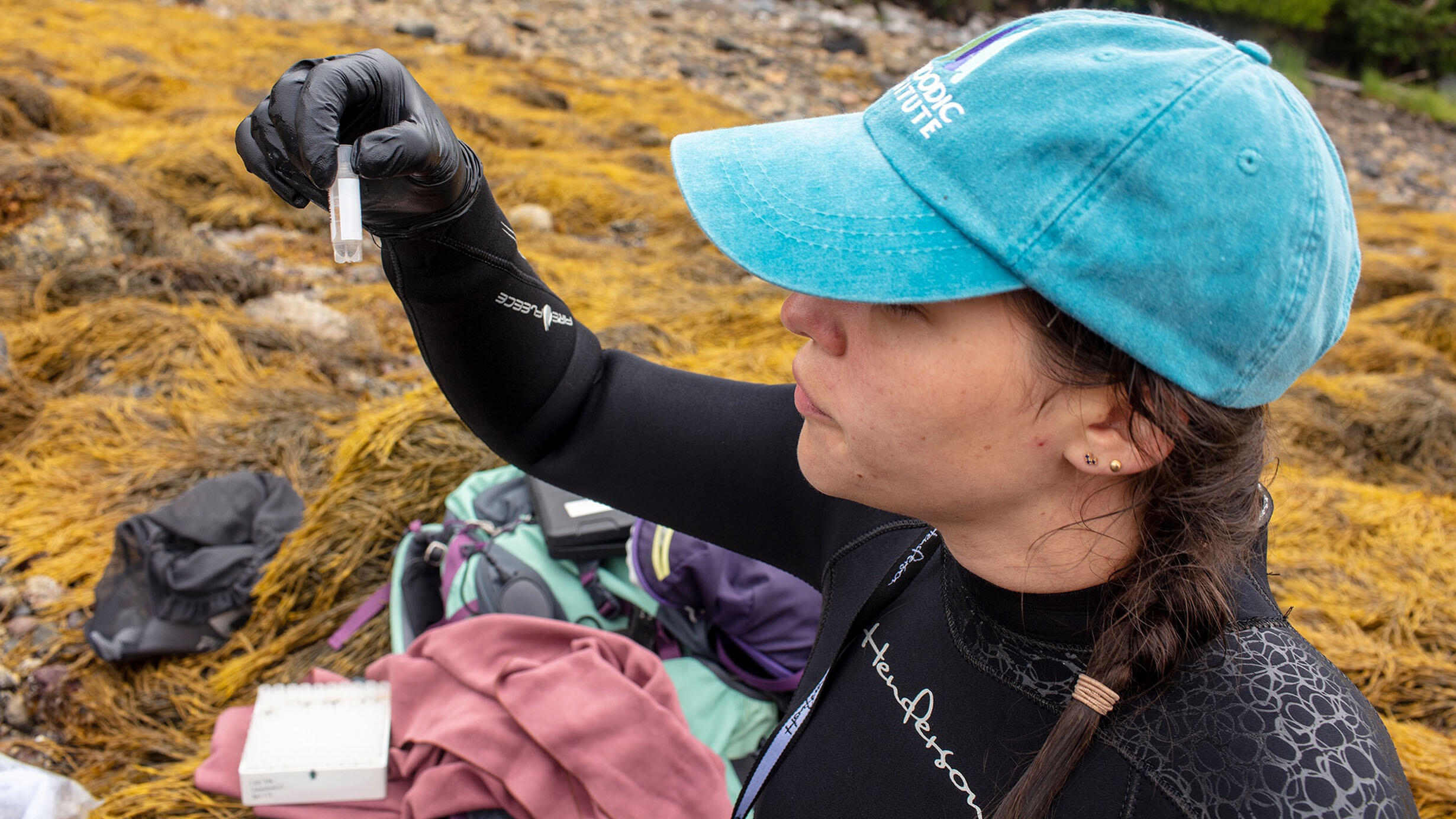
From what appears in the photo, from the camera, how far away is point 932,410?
0.86 metres

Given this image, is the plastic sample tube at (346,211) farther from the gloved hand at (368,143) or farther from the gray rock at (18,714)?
the gray rock at (18,714)

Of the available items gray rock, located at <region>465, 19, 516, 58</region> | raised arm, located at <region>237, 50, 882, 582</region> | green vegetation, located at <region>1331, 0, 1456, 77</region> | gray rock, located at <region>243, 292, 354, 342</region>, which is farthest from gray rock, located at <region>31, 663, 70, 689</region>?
green vegetation, located at <region>1331, 0, 1456, 77</region>

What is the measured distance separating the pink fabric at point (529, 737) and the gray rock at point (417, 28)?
1227cm

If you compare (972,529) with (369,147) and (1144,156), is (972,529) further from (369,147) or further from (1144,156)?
(369,147)

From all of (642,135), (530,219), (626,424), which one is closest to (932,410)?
(626,424)

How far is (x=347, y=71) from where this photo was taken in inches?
41.4

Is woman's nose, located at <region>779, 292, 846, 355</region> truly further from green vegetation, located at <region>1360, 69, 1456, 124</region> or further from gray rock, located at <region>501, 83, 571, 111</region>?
green vegetation, located at <region>1360, 69, 1456, 124</region>

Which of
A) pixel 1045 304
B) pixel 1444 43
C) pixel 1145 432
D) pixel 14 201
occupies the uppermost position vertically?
pixel 1045 304

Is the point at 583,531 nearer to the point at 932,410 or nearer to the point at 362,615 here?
the point at 362,615

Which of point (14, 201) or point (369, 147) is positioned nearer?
point (369, 147)

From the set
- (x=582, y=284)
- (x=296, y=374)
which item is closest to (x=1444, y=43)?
(x=582, y=284)

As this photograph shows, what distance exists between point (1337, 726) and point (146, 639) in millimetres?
2774

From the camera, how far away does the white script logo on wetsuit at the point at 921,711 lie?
3.22ft

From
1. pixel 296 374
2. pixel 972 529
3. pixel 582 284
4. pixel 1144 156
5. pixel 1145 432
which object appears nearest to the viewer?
pixel 1144 156
